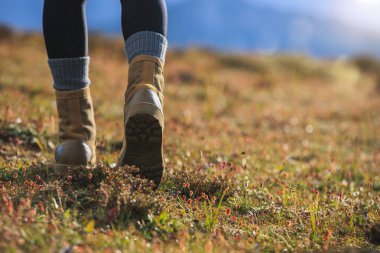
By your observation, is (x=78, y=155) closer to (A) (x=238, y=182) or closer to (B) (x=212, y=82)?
(A) (x=238, y=182)

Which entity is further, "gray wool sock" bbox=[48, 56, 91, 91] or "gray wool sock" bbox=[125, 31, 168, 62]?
"gray wool sock" bbox=[48, 56, 91, 91]

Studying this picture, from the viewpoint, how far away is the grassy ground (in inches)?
79.4

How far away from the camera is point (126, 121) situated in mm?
2320

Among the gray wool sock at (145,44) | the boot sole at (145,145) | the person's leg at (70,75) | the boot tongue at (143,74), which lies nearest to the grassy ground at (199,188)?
the boot sole at (145,145)

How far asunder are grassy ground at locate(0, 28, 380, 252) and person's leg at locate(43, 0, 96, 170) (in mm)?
184

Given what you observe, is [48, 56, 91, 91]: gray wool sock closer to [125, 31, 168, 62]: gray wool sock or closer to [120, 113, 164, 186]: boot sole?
[125, 31, 168, 62]: gray wool sock

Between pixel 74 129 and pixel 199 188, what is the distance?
2.75ft

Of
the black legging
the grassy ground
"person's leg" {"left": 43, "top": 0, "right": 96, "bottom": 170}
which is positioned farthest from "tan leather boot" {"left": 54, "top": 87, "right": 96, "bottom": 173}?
the black legging

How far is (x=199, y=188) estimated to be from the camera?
9.48 feet

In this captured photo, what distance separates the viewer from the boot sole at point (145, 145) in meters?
2.30

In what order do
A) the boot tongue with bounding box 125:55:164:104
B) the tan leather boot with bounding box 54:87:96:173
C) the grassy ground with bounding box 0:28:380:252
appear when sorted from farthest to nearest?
the tan leather boot with bounding box 54:87:96:173 < the boot tongue with bounding box 125:55:164:104 < the grassy ground with bounding box 0:28:380:252

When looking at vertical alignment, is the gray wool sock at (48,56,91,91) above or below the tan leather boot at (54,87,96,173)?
above

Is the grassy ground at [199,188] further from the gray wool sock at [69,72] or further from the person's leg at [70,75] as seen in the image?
the gray wool sock at [69,72]

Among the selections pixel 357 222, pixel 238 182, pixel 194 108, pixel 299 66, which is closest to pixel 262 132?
pixel 194 108
